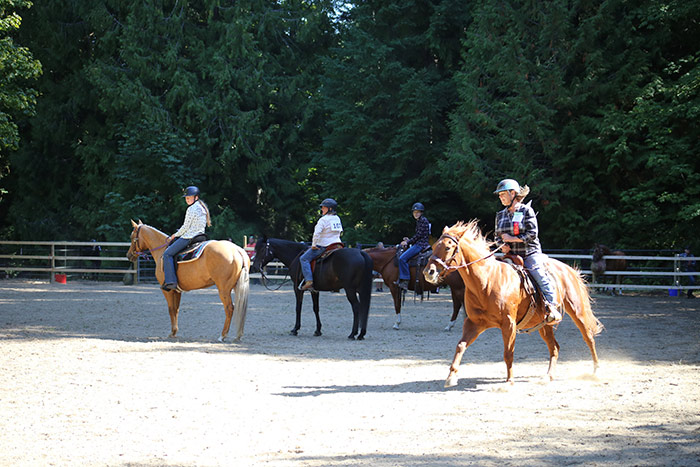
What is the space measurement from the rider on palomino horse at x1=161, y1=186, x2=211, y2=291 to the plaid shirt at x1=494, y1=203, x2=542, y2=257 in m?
6.00

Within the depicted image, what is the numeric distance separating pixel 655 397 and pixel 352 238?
70.5ft

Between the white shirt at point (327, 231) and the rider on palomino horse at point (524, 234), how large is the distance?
16.8 ft

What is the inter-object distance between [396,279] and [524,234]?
7.17 m

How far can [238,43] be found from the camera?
30844mm

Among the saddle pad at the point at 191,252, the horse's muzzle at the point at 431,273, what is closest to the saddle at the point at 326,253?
the saddle pad at the point at 191,252

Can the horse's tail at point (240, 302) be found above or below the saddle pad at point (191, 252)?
below

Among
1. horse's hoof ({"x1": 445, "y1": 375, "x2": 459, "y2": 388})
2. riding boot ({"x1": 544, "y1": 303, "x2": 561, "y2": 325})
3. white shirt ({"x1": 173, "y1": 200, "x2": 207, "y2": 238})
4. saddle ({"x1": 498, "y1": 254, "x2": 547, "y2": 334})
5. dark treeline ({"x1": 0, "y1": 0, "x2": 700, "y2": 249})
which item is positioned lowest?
horse's hoof ({"x1": 445, "y1": 375, "x2": 459, "y2": 388})

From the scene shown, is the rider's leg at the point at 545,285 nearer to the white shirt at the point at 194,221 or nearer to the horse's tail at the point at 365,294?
the horse's tail at the point at 365,294

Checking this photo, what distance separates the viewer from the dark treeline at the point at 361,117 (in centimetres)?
2428

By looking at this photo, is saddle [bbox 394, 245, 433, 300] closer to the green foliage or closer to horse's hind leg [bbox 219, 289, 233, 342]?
horse's hind leg [bbox 219, 289, 233, 342]

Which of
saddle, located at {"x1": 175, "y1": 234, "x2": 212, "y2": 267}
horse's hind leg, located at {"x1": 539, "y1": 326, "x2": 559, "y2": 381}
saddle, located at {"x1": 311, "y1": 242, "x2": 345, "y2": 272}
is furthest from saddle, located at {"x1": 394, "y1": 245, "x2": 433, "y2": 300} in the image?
horse's hind leg, located at {"x1": 539, "y1": 326, "x2": 559, "y2": 381}

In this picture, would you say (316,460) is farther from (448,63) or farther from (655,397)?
(448,63)

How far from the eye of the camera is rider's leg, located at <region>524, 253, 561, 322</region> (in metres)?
8.60

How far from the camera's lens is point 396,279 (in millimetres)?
15703
